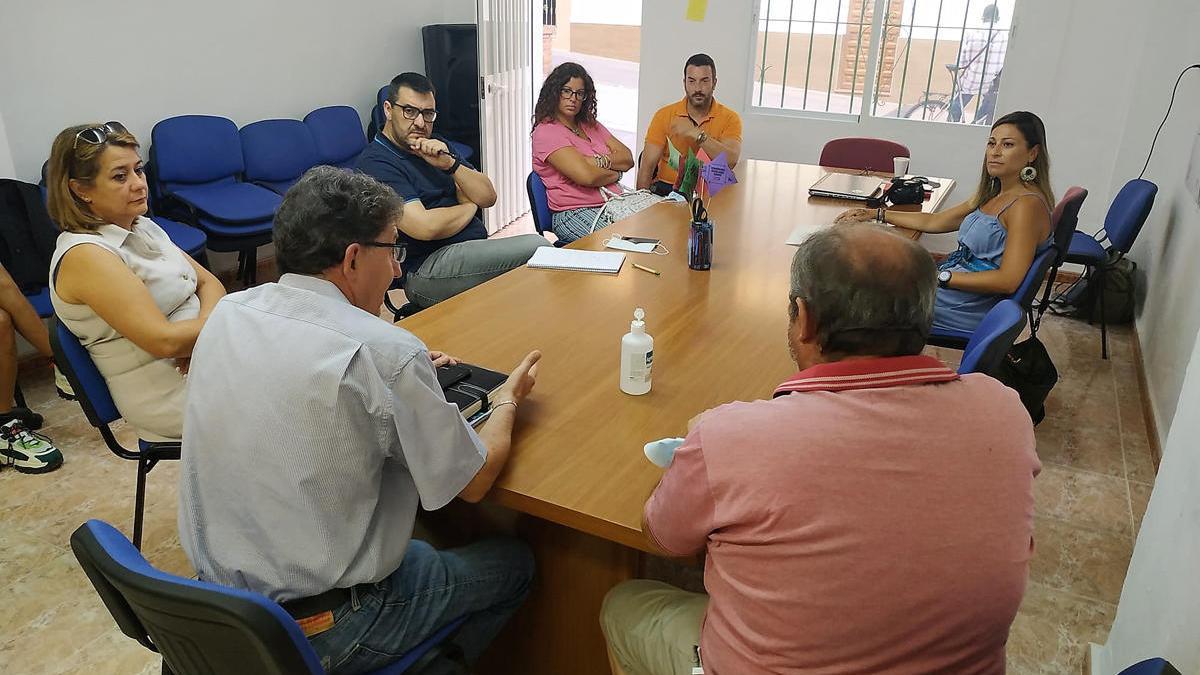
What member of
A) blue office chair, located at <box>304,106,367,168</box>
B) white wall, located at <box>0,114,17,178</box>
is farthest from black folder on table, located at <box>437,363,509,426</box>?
blue office chair, located at <box>304,106,367,168</box>

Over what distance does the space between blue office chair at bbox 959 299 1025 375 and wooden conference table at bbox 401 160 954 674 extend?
442 millimetres

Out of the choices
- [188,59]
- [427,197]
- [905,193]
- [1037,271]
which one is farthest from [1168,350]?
[188,59]

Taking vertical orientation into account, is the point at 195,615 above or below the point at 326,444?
below

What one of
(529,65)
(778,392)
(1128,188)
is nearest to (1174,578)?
(778,392)

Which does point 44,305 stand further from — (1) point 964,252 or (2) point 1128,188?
(2) point 1128,188

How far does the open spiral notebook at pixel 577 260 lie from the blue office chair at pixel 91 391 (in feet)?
3.93

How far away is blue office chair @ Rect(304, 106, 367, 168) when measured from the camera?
4.85m

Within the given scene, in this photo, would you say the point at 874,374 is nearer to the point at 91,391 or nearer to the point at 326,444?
the point at 326,444

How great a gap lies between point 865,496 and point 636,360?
796 millimetres

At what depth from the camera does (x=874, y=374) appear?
109 centimetres

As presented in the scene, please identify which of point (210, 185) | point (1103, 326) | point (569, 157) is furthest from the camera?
point (210, 185)

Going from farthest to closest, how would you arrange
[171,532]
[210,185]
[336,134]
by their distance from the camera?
[336,134]
[210,185]
[171,532]

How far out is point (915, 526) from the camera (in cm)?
99

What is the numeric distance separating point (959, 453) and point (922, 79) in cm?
500
